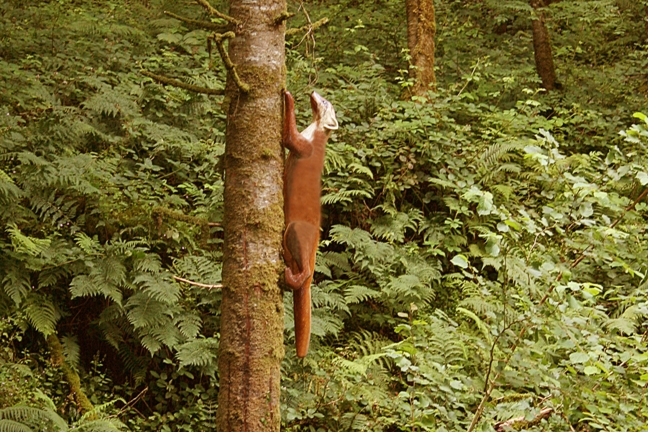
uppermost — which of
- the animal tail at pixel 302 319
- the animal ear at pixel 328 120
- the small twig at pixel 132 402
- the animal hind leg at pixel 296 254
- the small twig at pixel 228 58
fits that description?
the small twig at pixel 228 58

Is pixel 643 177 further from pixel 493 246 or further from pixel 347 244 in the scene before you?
pixel 347 244

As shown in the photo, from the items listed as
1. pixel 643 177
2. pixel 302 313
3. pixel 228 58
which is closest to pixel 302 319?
pixel 302 313

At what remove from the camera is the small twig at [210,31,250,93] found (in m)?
3.07

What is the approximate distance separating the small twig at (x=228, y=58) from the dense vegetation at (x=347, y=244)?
682 millimetres

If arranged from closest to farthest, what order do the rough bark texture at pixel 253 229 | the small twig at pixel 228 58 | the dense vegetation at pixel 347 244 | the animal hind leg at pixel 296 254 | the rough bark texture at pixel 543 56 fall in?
the small twig at pixel 228 58, the rough bark texture at pixel 253 229, the animal hind leg at pixel 296 254, the dense vegetation at pixel 347 244, the rough bark texture at pixel 543 56

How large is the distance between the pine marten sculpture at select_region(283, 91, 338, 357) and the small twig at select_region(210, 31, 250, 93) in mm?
234

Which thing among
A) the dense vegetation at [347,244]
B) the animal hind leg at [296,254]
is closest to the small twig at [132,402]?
the dense vegetation at [347,244]

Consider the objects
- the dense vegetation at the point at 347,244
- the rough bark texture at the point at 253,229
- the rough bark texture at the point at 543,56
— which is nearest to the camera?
the rough bark texture at the point at 253,229

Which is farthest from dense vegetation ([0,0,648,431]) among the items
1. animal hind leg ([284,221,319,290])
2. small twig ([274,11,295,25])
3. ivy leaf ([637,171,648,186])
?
small twig ([274,11,295,25])

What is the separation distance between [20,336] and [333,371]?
2.49 metres

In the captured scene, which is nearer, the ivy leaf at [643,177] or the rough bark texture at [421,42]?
the ivy leaf at [643,177]

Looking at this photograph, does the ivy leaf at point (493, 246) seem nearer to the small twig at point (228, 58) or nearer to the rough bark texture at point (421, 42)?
the small twig at point (228, 58)

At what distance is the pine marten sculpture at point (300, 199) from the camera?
10.9 feet

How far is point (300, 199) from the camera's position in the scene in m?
3.38
